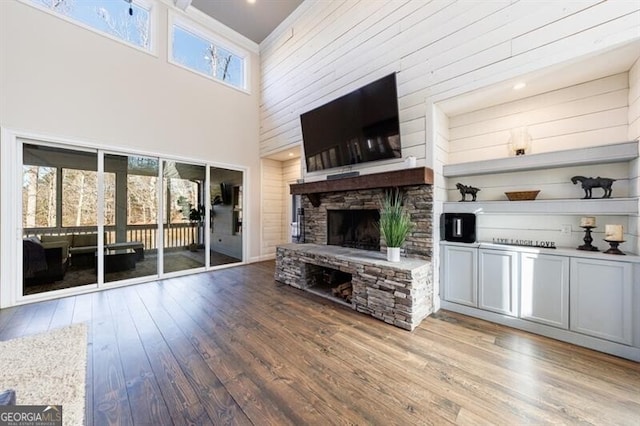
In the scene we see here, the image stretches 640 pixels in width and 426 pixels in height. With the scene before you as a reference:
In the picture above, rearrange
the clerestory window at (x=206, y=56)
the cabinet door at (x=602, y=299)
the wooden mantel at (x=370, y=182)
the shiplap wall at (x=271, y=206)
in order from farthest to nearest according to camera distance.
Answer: the shiplap wall at (x=271, y=206), the clerestory window at (x=206, y=56), the wooden mantel at (x=370, y=182), the cabinet door at (x=602, y=299)

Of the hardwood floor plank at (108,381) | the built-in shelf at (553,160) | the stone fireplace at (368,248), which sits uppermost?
the built-in shelf at (553,160)

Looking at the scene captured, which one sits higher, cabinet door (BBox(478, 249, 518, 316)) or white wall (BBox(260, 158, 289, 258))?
white wall (BBox(260, 158, 289, 258))

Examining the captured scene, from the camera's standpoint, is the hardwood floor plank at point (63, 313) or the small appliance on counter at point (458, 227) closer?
the hardwood floor plank at point (63, 313)

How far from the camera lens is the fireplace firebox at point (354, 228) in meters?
3.98

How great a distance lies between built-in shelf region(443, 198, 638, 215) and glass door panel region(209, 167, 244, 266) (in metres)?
4.65

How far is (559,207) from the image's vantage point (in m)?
2.43

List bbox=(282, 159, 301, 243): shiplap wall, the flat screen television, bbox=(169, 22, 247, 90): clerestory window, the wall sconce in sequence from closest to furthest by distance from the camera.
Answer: the wall sconce < the flat screen television < bbox=(169, 22, 247, 90): clerestory window < bbox=(282, 159, 301, 243): shiplap wall

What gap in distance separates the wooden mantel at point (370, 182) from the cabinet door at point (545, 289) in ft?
4.45

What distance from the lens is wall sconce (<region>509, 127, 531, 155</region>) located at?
9.20 feet

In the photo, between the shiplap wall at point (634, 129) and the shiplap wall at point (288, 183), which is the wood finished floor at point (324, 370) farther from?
the shiplap wall at point (288, 183)

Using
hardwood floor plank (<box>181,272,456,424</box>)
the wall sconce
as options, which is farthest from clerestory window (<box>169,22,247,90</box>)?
the wall sconce

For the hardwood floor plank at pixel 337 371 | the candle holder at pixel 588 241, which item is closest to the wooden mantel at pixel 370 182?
the candle holder at pixel 588 241

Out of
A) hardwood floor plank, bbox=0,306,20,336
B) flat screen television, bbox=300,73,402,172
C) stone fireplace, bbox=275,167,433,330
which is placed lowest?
hardwood floor plank, bbox=0,306,20,336

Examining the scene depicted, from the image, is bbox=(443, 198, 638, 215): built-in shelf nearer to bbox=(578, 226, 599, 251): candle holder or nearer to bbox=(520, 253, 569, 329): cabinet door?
bbox=(578, 226, 599, 251): candle holder
